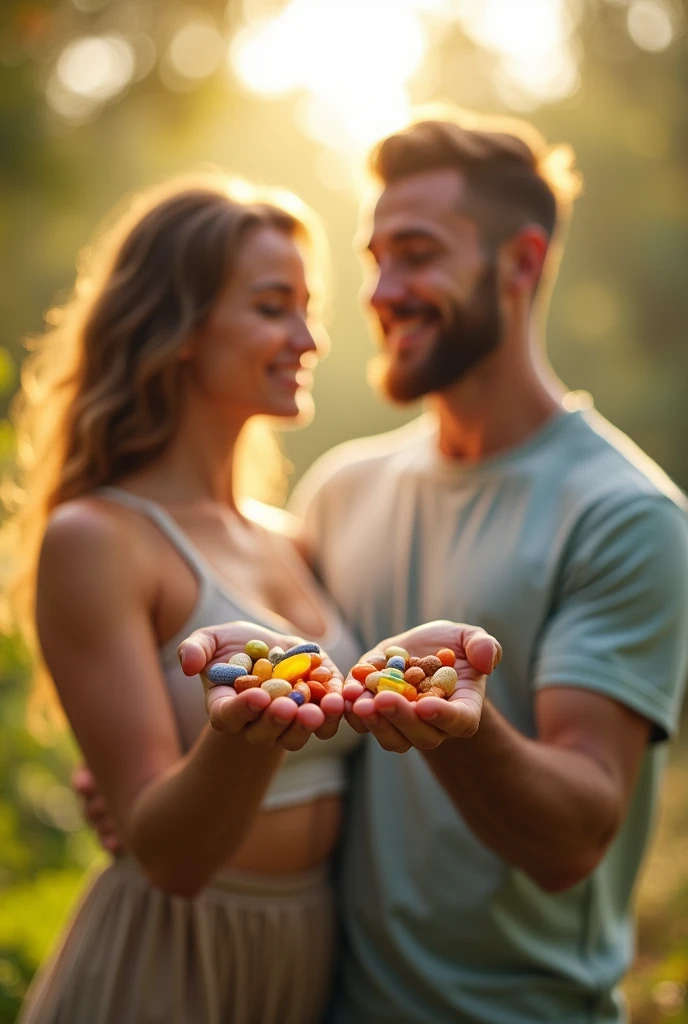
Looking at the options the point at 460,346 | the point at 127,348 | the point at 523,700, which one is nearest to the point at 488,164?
the point at 460,346

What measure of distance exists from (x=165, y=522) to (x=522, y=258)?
3.81 feet

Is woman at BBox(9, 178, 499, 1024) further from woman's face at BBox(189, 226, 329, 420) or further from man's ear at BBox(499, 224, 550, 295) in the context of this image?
man's ear at BBox(499, 224, 550, 295)

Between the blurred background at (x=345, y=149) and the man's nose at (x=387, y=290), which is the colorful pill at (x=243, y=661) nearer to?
the man's nose at (x=387, y=290)

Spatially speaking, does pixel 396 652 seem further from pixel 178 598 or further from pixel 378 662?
pixel 178 598

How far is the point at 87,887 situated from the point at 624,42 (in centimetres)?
998

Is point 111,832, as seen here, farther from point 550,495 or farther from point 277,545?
point 550,495

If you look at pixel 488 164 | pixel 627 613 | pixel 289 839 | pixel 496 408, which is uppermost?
pixel 488 164

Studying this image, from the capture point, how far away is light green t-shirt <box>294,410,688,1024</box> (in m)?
2.18

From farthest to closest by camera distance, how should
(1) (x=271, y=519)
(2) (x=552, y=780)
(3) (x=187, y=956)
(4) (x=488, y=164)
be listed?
(1) (x=271, y=519) < (4) (x=488, y=164) < (3) (x=187, y=956) < (2) (x=552, y=780)

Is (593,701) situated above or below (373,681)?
below

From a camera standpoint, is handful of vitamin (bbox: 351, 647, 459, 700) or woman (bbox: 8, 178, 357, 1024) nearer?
handful of vitamin (bbox: 351, 647, 459, 700)

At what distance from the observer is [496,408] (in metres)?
2.65

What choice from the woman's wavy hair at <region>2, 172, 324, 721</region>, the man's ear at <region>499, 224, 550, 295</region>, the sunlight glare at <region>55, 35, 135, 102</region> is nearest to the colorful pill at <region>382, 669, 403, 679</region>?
the woman's wavy hair at <region>2, 172, 324, 721</region>

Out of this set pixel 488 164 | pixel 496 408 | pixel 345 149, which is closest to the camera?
pixel 496 408
